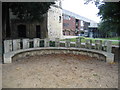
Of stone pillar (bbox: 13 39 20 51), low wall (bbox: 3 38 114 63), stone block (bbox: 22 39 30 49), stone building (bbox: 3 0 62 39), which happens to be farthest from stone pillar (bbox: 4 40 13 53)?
stone building (bbox: 3 0 62 39)

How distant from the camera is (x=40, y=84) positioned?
10.5 ft

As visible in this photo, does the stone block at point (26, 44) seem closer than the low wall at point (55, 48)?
No

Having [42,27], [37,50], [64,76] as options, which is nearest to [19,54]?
[37,50]

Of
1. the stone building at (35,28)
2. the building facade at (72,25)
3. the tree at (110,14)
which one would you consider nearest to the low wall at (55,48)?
the tree at (110,14)

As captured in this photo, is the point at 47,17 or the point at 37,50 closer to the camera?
the point at 37,50

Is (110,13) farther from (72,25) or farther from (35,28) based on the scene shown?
(72,25)

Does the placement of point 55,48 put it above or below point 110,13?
below

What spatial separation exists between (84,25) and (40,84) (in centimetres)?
4007

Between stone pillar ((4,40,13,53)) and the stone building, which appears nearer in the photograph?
stone pillar ((4,40,13,53))

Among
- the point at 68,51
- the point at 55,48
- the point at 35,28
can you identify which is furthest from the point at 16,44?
the point at 35,28

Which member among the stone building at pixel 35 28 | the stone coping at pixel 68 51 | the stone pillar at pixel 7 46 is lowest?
the stone coping at pixel 68 51

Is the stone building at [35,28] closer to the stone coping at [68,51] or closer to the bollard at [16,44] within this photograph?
the stone coping at [68,51]

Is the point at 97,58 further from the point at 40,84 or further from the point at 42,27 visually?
the point at 42,27

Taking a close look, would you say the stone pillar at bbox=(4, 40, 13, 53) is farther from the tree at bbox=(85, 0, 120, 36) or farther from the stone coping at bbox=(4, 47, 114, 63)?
the tree at bbox=(85, 0, 120, 36)
